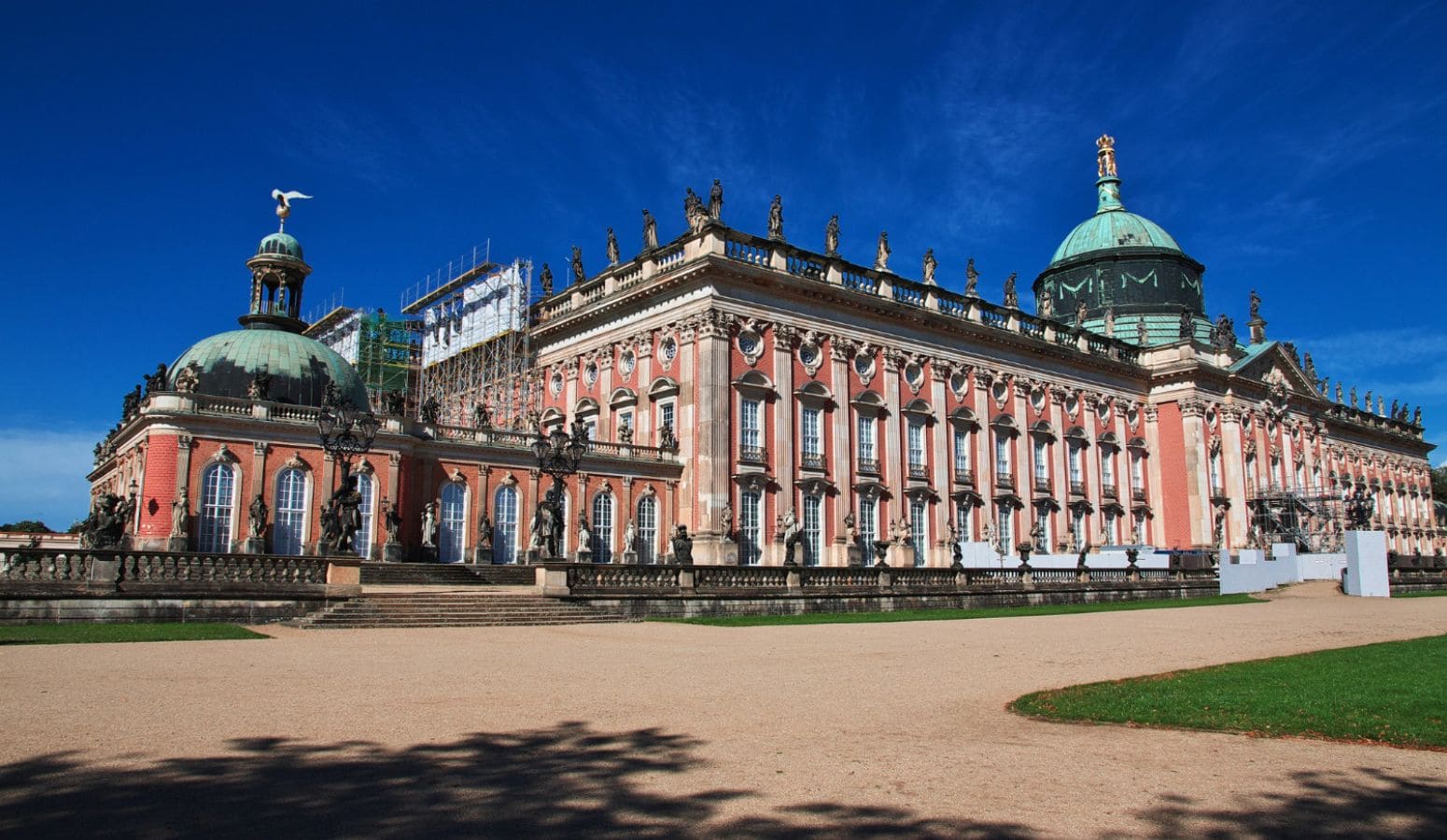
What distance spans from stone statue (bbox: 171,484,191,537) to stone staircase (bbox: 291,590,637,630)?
959 cm

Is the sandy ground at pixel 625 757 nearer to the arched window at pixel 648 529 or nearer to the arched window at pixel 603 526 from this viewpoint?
the arched window at pixel 603 526

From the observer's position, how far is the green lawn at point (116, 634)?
16609mm

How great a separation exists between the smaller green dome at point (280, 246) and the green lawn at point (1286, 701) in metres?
37.0

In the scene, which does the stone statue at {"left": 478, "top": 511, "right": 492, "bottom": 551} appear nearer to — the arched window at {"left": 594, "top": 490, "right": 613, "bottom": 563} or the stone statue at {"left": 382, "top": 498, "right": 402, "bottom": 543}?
the stone statue at {"left": 382, "top": 498, "right": 402, "bottom": 543}

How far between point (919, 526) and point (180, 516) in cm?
2709

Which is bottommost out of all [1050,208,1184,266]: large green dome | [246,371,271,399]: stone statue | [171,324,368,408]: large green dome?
[246,371,271,399]: stone statue

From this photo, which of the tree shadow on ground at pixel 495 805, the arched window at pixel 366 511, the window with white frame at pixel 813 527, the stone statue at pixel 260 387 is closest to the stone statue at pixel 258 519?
the arched window at pixel 366 511

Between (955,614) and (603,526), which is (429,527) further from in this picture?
(955,614)

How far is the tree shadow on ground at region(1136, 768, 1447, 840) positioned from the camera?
19.2ft

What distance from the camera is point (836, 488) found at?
4075 cm

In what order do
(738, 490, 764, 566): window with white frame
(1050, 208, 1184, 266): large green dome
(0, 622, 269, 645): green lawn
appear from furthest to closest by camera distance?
1. (1050, 208, 1184, 266): large green dome
2. (738, 490, 764, 566): window with white frame
3. (0, 622, 269, 645): green lawn

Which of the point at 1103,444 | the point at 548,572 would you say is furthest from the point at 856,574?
the point at 1103,444

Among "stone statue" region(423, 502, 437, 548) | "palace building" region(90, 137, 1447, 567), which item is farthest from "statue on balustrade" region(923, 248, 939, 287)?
"stone statue" region(423, 502, 437, 548)

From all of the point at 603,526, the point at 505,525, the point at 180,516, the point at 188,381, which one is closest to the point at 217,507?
the point at 180,516
